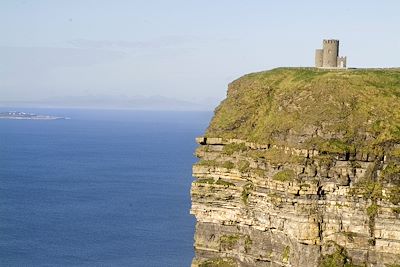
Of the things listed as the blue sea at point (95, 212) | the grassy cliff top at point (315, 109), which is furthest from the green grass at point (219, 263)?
the blue sea at point (95, 212)

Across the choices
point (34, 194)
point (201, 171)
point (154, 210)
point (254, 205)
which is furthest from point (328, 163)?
point (34, 194)

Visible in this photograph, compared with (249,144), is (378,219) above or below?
below

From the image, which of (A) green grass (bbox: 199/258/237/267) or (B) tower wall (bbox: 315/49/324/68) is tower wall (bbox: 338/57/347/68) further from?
(A) green grass (bbox: 199/258/237/267)

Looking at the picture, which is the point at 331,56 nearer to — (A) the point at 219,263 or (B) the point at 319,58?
(B) the point at 319,58

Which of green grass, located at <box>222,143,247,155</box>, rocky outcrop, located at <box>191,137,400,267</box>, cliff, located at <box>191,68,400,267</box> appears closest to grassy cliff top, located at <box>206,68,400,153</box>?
cliff, located at <box>191,68,400,267</box>

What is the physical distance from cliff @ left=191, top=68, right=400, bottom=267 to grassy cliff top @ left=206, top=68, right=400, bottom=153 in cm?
6

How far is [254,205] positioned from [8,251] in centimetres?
4595

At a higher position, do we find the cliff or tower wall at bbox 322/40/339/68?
tower wall at bbox 322/40/339/68

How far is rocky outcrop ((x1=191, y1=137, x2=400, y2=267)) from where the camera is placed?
3359 cm

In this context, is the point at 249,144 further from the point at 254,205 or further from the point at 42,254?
the point at 42,254

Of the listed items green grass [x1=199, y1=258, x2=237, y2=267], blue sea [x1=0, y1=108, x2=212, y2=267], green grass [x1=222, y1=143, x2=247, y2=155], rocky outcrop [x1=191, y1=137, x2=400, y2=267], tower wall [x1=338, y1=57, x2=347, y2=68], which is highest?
tower wall [x1=338, y1=57, x2=347, y2=68]

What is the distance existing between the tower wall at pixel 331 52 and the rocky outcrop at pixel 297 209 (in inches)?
351

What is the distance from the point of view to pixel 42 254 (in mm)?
73812

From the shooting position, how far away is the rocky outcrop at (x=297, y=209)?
33.6 meters
